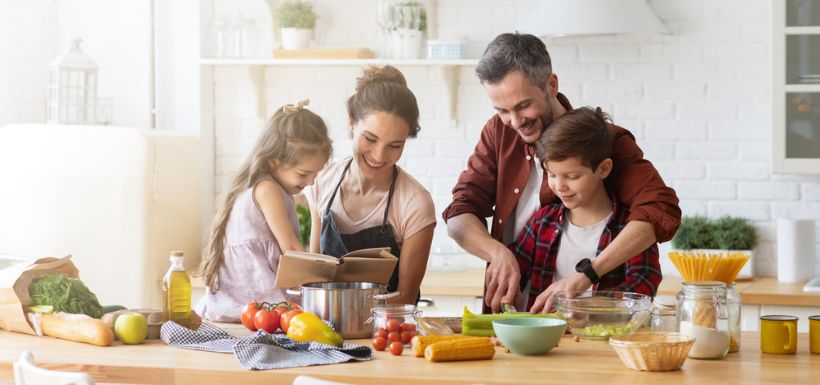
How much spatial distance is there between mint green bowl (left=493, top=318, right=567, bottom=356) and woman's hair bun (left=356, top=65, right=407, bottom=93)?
3.14ft

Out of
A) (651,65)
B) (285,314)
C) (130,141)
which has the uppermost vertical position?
(651,65)

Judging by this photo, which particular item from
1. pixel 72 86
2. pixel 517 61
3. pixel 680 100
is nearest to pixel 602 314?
pixel 517 61

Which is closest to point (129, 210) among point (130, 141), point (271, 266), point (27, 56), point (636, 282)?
point (130, 141)

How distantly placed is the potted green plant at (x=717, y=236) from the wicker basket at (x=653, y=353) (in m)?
2.49

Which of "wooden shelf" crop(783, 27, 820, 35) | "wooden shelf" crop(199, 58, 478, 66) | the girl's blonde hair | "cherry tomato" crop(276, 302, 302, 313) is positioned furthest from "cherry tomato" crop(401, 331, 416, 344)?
"wooden shelf" crop(783, 27, 820, 35)

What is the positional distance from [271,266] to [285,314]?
417mm

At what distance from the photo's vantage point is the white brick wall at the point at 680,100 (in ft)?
15.9

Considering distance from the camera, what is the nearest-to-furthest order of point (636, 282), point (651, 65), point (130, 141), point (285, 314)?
point (285, 314) → point (636, 282) → point (130, 141) → point (651, 65)

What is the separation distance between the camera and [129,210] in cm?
461

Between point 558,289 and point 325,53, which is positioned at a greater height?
point 325,53

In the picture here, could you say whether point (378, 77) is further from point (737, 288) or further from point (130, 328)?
point (737, 288)

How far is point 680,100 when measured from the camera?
492 centimetres

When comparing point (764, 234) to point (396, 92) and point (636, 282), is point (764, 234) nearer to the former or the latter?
→ point (636, 282)

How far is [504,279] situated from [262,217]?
736mm
